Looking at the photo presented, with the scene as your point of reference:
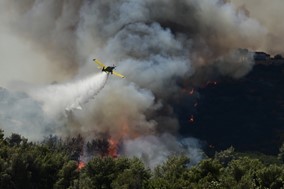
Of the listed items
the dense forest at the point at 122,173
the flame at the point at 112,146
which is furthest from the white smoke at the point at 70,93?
the dense forest at the point at 122,173

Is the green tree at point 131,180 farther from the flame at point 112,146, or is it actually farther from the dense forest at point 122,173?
the flame at point 112,146

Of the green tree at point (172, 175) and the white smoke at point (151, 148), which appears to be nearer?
the green tree at point (172, 175)

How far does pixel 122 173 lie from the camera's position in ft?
300

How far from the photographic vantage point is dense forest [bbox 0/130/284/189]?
86.5 meters

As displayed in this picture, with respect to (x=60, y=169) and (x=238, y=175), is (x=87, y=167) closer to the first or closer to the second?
(x=60, y=169)

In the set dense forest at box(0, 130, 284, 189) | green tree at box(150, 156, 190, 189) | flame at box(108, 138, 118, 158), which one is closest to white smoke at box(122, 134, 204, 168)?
flame at box(108, 138, 118, 158)

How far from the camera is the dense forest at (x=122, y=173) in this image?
3406 inches

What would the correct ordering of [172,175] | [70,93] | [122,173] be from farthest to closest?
1. [70,93]
2. [172,175]
3. [122,173]

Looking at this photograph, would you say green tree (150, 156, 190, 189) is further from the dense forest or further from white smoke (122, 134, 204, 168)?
white smoke (122, 134, 204, 168)

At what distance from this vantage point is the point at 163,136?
193 meters

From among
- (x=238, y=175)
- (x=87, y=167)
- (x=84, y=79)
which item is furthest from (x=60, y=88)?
(x=238, y=175)

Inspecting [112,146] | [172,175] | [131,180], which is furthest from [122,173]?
[112,146]

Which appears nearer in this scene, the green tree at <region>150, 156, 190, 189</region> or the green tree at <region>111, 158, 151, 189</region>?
the green tree at <region>111, 158, 151, 189</region>

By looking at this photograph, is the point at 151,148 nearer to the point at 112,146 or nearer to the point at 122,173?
the point at 112,146
